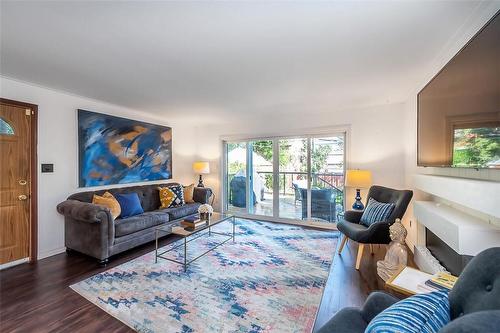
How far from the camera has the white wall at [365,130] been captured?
3688mm

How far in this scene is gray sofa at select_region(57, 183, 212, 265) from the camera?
2629 millimetres

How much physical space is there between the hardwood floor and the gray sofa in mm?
171

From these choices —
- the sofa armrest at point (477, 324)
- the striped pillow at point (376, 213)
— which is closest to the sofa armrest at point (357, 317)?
the sofa armrest at point (477, 324)

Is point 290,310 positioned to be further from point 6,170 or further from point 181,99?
point 6,170

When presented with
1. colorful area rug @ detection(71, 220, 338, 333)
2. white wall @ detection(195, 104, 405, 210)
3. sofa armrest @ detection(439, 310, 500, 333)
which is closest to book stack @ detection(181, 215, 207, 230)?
colorful area rug @ detection(71, 220, 338, 333)

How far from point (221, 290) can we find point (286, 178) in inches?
113

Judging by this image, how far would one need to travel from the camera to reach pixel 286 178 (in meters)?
4.66

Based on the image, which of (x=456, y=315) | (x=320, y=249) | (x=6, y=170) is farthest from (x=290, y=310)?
(x=6, y=170)

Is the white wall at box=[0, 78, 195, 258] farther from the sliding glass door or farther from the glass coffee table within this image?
the sliding glass door

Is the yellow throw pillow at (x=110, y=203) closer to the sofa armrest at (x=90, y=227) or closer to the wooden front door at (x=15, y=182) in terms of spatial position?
the sofa armrest at (x=90, y=227)

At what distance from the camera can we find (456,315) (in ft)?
3.00

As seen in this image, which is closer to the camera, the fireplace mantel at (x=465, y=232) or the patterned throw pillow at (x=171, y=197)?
the fireplace mantel at (x=465, y=232)

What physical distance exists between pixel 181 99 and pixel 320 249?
10.1 feet

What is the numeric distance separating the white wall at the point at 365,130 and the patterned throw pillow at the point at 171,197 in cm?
197
